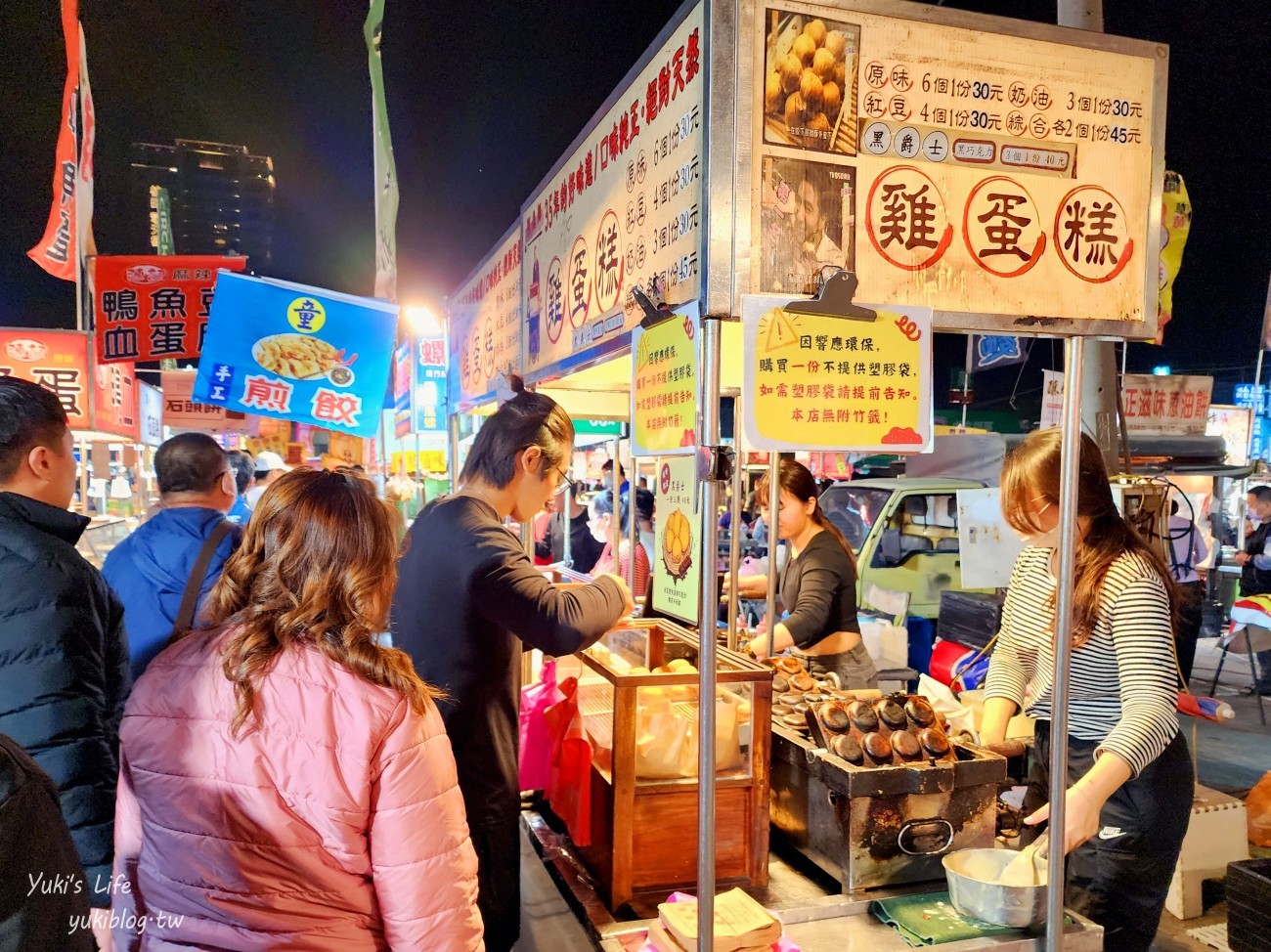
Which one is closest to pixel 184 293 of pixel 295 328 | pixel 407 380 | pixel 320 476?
pixel 295 328

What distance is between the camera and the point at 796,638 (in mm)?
3877

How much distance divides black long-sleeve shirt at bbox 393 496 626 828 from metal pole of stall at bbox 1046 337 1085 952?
1173 millimetres

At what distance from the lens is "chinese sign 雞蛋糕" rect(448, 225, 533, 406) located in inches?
157

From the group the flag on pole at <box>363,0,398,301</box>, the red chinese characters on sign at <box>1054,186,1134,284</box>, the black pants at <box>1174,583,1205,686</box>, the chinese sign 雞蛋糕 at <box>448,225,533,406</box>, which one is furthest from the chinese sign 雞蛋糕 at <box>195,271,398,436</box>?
the black pants at <box>1174,583,1205,686</box>

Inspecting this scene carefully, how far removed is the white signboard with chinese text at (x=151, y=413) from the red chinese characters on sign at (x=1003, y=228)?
566 inches

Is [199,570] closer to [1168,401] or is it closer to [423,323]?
[423,323]

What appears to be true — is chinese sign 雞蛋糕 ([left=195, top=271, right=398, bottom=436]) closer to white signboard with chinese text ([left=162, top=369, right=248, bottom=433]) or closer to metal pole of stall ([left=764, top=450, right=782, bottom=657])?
metal pole of stall ([left=764, top=450, right=782, bottom=657])

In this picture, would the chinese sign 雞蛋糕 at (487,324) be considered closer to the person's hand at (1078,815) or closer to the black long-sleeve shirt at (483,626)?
the black long-sleeve shirt at (483,626)

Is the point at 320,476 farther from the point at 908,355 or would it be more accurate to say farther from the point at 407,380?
the point at 407,380

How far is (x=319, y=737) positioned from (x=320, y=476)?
0.54m

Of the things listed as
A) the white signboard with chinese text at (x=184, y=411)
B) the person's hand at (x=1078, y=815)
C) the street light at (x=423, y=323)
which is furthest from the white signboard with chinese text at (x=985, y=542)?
the white signboard with chinese text at (x=184, y=411)

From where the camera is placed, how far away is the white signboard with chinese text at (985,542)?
15.6 ft

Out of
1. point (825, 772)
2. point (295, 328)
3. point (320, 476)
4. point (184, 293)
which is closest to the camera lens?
point (320, 476)

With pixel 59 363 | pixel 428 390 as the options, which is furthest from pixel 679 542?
pixel 428 390
